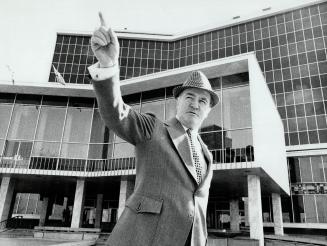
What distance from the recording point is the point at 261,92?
48.8 ft

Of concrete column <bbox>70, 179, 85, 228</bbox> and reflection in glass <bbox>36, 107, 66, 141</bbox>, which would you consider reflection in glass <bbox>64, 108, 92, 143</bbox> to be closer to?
reflection in glass <bbox>36, 107, 66, 141</bbox>

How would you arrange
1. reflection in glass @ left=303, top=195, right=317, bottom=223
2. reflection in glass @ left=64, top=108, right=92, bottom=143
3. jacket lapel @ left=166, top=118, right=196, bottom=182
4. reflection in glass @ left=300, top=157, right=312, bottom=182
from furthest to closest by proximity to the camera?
reflection in glass @ left=300, top=157, right=312, bottom=182, reflection in glass @ left=303, top=195, right=317, bottom=223, reflection in glass @ left=64, top=108, right=92, bottom=143, jacket lapel @ left=166, top=118, right=196, bottom=182

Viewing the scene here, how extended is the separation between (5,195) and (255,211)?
14.1 metres

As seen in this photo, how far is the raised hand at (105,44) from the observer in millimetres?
1352

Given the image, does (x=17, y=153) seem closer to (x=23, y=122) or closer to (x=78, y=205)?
(x=23, y=122)

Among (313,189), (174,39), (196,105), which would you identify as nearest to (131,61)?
(174,39)

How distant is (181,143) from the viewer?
1805mm

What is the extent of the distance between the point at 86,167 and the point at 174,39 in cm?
2507

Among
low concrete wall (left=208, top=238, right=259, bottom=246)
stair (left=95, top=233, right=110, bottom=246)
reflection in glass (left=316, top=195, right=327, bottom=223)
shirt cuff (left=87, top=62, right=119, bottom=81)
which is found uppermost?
reflection in glass (left=316, top=195, right=327, bottom=223)

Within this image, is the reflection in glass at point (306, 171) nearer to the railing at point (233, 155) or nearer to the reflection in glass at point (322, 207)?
the reflection in glass at point (322, 207)

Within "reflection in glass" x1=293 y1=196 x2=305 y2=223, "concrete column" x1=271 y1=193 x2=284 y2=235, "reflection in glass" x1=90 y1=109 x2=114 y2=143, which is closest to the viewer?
"reflection in glass" x1=90 y1=109 x2=114 y2=143

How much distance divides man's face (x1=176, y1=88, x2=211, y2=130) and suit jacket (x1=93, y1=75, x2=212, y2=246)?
0.16 metres

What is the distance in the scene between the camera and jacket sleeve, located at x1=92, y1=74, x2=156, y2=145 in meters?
1.37

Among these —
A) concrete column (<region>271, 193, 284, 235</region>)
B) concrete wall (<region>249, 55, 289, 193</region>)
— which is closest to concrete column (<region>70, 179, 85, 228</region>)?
concrete wall (<region>249, 55, 289, 193</region>)
